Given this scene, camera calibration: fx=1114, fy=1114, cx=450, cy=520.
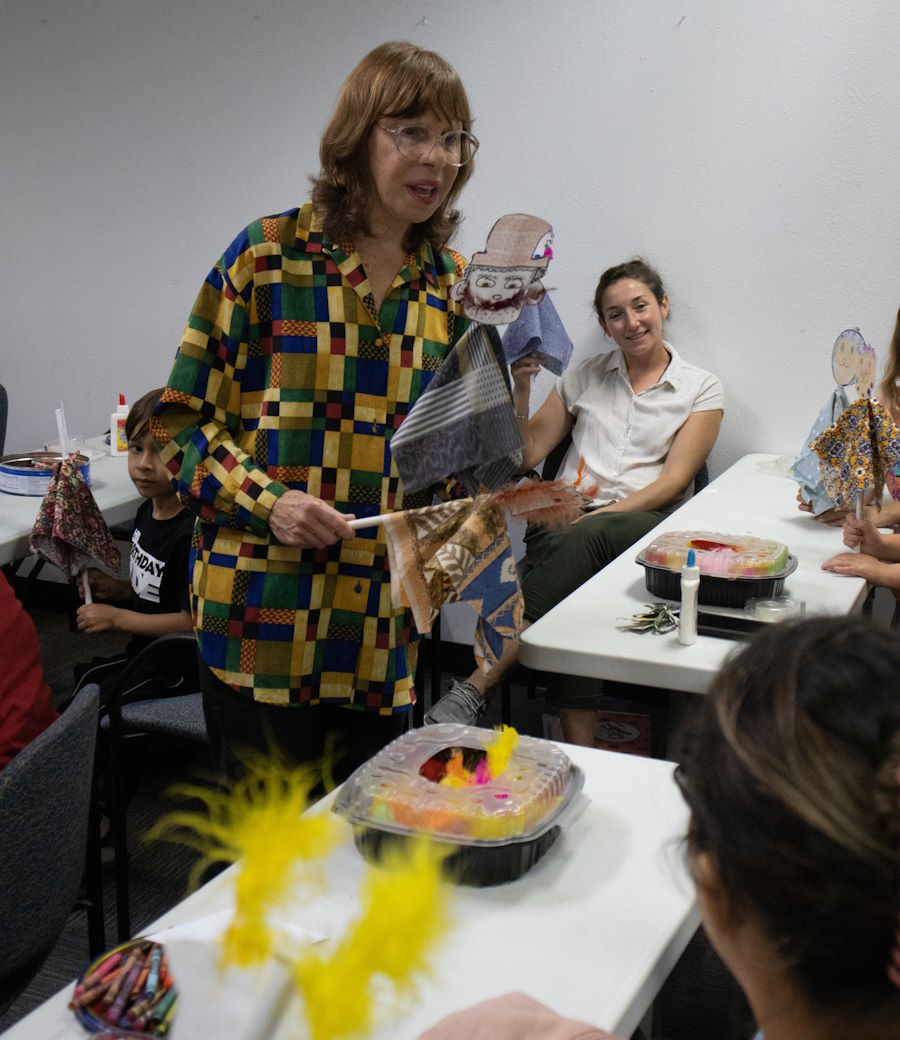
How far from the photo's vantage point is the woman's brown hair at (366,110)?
172cm

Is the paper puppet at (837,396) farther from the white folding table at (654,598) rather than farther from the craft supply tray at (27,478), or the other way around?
the craft supply tray at (27,478)

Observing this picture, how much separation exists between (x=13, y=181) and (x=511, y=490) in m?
3.81

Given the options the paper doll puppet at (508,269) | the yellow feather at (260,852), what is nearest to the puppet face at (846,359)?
A: the paper doll puppet at (508,269)

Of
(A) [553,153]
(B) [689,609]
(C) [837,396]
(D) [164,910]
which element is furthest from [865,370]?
(D) [164,910]

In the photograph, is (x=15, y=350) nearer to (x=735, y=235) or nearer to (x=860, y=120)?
(x=735, y=235)

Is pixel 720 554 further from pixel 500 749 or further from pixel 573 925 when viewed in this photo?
pixel 573 925

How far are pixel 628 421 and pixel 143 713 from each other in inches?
72.8

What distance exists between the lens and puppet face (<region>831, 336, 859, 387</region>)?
97.2 inches

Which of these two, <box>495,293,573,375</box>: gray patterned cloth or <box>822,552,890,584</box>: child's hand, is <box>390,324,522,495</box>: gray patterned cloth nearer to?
<box>495,293,573,375</box>: gray patterned cloth

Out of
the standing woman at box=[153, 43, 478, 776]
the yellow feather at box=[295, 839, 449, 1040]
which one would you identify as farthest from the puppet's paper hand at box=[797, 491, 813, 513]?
the yellow feather at box=[295, 839, 449, 1040]

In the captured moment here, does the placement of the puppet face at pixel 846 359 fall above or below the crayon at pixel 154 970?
above

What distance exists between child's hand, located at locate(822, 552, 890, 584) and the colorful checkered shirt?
0.98m

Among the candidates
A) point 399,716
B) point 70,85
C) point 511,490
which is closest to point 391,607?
point 399,716

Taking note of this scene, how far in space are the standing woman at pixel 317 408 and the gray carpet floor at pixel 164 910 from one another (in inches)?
29.7
